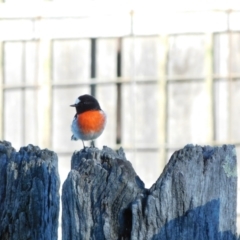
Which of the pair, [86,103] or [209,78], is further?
[209,78]

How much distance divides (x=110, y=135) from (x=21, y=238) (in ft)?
23.8

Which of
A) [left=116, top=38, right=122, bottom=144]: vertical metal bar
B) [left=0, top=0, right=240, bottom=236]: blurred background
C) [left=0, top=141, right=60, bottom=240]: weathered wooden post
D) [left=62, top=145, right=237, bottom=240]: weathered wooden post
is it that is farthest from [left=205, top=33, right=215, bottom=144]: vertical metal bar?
[left=62, top=145, right=237, bottom=240]: weathered wooden post

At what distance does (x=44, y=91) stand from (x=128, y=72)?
3.06ft

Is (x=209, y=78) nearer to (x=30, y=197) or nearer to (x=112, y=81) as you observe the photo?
(x=112, y=81)

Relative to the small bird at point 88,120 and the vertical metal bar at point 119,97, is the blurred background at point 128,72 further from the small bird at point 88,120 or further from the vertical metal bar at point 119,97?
the small bird at point 88,120

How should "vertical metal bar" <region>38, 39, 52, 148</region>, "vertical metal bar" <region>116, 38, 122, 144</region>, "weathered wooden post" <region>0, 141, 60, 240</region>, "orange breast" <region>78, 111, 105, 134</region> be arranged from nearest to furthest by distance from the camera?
"weathered wooden post" <region>0, 141, 60, 240</region> < "orange breast" <region>78, 111, 105, 134</region> < "vertical metal bar" <region>116, 38, 122, 144</region> < "vertical metal bar" <region>38, 39, 52, 148</region>

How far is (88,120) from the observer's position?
7078mm

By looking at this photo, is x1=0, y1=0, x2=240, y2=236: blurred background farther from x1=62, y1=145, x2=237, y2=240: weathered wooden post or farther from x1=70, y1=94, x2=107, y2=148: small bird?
x1=62, y1=145, x2=237, y2=240: weathered wooden post

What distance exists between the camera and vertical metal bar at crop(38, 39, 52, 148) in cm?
1034

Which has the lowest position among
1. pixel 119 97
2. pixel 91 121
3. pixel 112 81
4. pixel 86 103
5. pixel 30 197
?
pixel 30 197

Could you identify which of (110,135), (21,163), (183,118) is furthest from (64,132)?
(21,163)

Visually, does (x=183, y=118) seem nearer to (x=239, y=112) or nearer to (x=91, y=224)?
(x=239, y=112)

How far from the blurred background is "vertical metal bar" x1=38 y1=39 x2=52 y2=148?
11mm

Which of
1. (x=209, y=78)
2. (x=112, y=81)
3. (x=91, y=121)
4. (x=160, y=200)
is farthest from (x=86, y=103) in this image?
(x=160, y=200)
